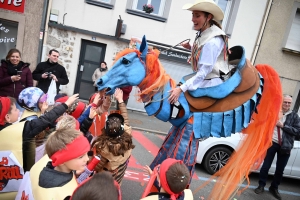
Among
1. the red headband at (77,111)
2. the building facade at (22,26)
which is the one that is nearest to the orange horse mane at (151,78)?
the red headband at (77,111)

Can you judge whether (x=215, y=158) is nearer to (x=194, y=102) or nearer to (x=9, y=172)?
(x=194, y=102)

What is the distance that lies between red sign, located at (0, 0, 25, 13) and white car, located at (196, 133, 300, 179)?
753 cm

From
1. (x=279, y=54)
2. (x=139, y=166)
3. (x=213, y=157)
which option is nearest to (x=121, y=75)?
(x=139, y=166)

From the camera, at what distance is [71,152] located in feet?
5.42

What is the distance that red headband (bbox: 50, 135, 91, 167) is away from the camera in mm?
1614

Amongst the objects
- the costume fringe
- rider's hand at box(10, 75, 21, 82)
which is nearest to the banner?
the costume fringe

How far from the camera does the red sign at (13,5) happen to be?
26.1 ft

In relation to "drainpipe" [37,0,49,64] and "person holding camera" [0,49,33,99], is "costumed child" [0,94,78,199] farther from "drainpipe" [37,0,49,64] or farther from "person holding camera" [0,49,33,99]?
"drainpipe" [37,0,49,64]

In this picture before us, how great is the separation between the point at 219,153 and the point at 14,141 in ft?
12.9

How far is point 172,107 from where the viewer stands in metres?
2.27

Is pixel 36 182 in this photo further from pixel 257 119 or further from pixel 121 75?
pixel 257 119

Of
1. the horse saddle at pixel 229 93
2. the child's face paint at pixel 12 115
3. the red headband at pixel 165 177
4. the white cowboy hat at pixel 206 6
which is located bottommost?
the red headband at pixel 165 177

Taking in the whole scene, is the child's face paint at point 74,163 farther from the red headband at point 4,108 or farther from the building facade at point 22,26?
the building facade at point 22,26

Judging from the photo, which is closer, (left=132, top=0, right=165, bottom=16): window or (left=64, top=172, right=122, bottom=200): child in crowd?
(left=64, top=172, right=122, bottom=200): child in crowd
